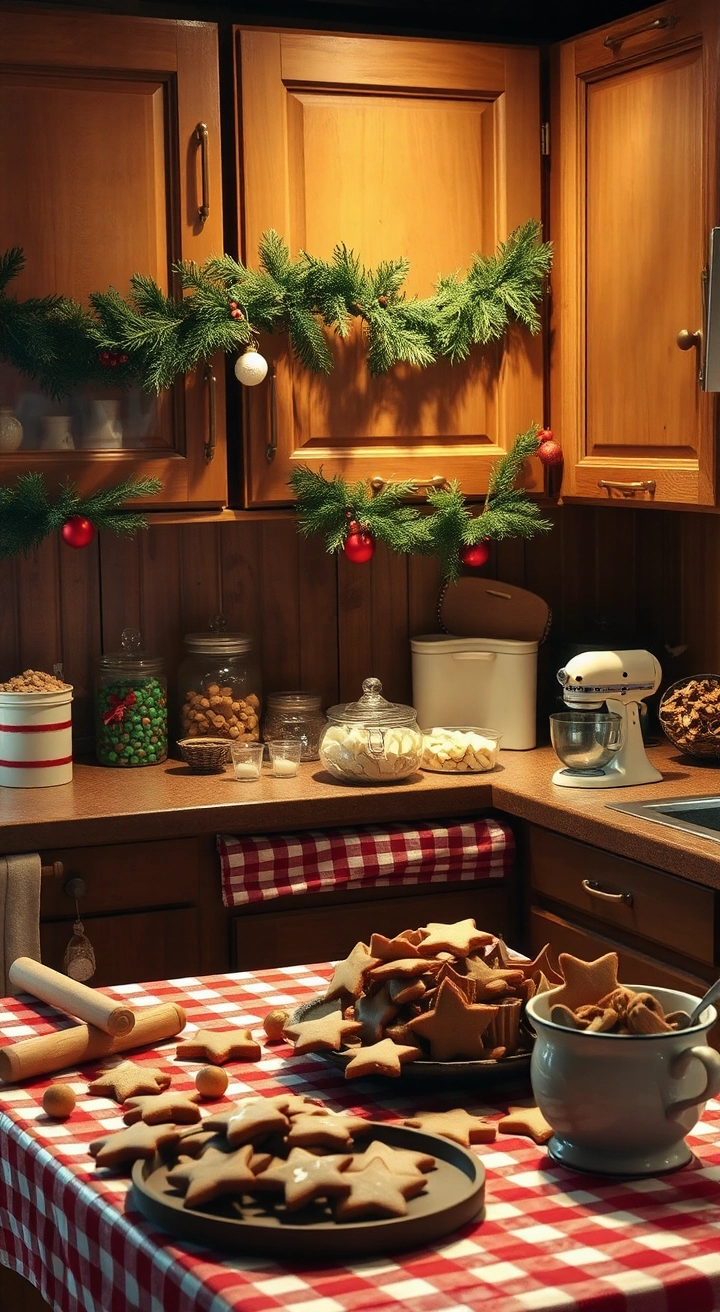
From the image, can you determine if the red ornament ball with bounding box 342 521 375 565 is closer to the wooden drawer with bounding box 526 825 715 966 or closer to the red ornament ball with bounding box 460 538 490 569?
the red ornament ball with bounding box 460 538 490 569

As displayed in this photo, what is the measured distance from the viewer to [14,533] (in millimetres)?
2854

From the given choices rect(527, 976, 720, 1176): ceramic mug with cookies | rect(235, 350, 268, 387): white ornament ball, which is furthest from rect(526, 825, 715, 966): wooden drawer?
rect(527, 976, 720, 1176): ceramic mug with cookies

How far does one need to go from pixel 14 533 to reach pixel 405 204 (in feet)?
3.28

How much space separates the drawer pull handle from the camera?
2600 millimetres

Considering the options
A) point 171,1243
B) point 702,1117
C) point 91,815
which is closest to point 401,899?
point 91,815

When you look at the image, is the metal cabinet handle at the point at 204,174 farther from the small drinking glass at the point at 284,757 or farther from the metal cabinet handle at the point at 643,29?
the small drinking glass at the point at 284,757

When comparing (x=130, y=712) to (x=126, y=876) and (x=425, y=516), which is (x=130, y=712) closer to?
(x=126, y=876)

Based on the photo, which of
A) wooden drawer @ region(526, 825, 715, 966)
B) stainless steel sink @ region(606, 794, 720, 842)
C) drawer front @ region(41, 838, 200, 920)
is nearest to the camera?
wooden drawer @ region(526, 825, 715, 966)

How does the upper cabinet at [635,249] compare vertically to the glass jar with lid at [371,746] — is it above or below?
above

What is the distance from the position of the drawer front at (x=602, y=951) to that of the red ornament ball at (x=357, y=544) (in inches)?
29.8

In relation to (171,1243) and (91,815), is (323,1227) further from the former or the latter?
(91,815)

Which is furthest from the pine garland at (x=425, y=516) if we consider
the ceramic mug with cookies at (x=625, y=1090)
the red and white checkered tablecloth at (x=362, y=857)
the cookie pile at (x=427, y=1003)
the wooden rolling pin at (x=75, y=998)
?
the ceramic mug with cookies at (x=625, y=1090)

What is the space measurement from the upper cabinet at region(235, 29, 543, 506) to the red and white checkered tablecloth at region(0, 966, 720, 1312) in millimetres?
1796

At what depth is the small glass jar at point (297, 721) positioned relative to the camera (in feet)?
10.5
